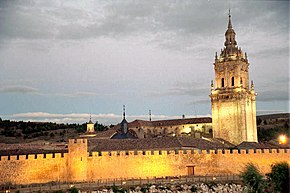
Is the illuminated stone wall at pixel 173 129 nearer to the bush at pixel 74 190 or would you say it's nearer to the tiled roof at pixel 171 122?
the tiled roof at pixel 171 122

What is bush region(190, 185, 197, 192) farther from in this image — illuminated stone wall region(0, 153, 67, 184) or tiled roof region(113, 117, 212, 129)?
tiled roof region(113, 117, 212, 129)

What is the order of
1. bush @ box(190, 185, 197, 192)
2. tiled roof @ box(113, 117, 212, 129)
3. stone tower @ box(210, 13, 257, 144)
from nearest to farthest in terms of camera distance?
bush @ box(190, 185, 197, 192) < stone tower @ box(210, 13, 257, 144) < tiled roof @ box(113, 117, 212, 129)

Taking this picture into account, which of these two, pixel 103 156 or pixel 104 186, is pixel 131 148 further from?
pixel 104 186

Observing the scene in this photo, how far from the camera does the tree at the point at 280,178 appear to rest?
24.6 metres

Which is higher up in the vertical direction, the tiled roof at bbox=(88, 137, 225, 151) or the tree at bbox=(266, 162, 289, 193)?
the tiled roof at bbox=(88, 137, 225, 151)

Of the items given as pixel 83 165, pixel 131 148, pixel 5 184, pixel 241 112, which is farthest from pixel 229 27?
pixel 5 184

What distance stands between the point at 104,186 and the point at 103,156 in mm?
3525

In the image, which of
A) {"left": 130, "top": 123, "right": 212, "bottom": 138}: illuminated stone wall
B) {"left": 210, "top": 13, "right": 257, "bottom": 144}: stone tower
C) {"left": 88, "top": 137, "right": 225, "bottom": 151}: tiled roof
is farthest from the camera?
{"left": 130, "top": 123, "right": 212, "bottom": 138}: illuminated stone wall

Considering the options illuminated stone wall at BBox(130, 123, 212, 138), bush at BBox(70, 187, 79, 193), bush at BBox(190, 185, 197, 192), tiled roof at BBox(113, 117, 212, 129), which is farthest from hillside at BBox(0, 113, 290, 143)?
bush at BBox(70, 187, 79, 193)

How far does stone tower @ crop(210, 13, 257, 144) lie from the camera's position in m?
61.2

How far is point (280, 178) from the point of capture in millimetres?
25297

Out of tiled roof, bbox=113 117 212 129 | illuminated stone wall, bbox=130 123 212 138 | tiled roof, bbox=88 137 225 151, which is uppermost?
tiled roof, bbox=113 117 212 129

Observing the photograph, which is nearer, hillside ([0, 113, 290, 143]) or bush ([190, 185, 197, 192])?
bush ([190, 185, 197, 192])

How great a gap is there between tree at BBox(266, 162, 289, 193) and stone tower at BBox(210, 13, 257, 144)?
114 ft
